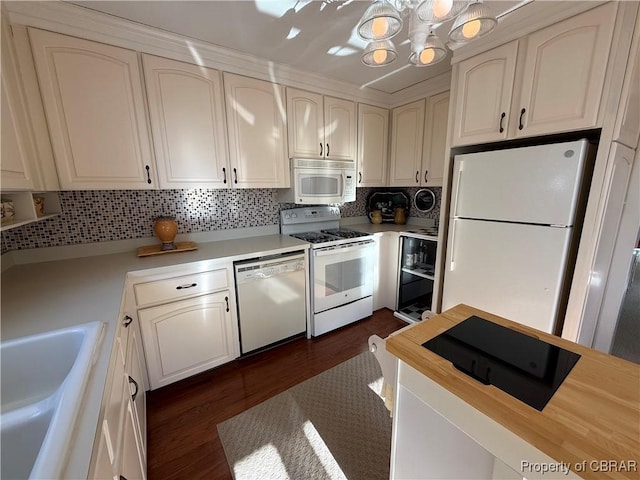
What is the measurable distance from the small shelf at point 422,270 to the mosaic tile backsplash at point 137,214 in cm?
142

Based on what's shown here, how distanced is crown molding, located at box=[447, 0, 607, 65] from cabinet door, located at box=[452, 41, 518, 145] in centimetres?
5

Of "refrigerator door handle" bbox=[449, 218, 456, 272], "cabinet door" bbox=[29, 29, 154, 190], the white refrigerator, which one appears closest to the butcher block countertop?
the white refrigerator

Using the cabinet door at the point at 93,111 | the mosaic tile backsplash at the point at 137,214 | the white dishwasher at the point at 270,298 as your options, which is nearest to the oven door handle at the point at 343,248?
the white dishwasher at the point at 270,298

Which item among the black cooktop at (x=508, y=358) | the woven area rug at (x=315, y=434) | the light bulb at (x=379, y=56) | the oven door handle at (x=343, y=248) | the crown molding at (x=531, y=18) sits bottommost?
the woven area rug at (x=315, y=434)

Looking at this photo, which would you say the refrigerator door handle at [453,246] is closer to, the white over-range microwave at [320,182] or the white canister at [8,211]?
the white over-range microwave at [320,182]

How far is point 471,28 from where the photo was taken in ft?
3.39

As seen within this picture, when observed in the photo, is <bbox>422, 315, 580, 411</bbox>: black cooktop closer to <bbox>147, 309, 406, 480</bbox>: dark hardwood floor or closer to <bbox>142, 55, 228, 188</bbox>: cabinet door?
<bbox>147, 309, 406, 480</bbox>: dark hardwood floor

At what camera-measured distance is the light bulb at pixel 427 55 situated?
119 centimetres

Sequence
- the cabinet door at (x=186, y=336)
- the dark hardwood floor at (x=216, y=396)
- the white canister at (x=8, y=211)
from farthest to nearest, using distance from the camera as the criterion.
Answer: the cabinet door at (x=186, y=336), the dark hardwood floor at (x=216, y=396), the white canister at (x=8, y=211)

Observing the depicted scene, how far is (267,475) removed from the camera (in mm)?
1271

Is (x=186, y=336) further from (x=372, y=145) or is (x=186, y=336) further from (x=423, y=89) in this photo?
(x=423, y=89)

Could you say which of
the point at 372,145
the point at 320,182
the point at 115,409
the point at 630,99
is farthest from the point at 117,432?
the point at 372,145

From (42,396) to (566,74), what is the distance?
2.61 m

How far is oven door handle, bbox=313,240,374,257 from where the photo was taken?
2234 millimetres
